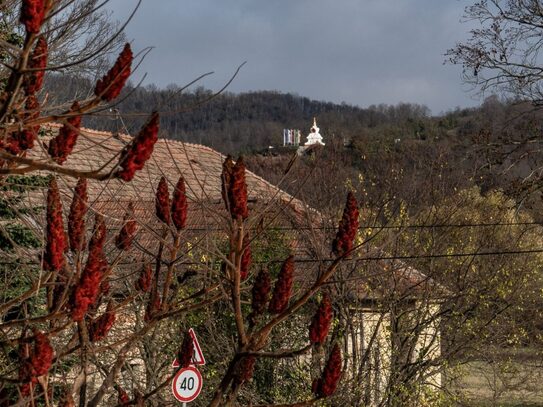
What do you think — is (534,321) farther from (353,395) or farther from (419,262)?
(353,395)

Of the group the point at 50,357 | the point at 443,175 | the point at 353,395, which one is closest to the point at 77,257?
the point at 50,357

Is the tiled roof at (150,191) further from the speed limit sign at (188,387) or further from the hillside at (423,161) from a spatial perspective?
the hillside at (423,161)

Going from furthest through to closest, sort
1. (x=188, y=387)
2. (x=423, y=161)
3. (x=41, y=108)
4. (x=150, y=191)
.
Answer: (x=423, y=161) → (x=188, y=387) → (x=150, y=191) → (x=41, y=108)

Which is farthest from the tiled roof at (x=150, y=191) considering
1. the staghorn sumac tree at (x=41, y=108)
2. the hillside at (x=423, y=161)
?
the hillside at (x=423, y=161)

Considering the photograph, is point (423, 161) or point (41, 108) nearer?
point (41, 108)

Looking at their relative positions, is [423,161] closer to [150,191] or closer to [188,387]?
[188,387]

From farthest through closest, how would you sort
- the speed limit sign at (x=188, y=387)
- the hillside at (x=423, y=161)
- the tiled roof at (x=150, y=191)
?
the hillside at (x=423, y=161) < the speed limit sign at (x=188, y=387) < the tiled roof at (x=150, y=191)

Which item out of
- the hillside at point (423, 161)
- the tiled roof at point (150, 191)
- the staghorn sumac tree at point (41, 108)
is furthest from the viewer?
the hillside at point (423, 161)

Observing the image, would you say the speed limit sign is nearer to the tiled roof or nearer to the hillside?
the hillside

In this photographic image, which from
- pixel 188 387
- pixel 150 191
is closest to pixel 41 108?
pixel 150 191

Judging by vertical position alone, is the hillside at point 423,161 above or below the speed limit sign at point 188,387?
above

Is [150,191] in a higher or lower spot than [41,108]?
lower

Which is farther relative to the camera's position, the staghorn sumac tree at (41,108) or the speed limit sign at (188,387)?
the speed limit sign at (188,387)

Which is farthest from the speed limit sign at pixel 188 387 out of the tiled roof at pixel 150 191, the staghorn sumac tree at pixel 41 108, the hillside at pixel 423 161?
the staghorn sumac tree at pixel 41 108
